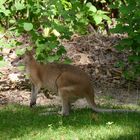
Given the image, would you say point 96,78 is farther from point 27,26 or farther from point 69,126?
point 69,126

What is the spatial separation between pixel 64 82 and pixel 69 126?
3.21ft

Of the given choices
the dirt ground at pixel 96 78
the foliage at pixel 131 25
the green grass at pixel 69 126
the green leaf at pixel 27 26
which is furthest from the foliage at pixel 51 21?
the green grass at pixel 69 126

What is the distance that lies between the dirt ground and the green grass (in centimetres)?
109

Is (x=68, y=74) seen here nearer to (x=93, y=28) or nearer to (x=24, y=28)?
(x=24, y=28)

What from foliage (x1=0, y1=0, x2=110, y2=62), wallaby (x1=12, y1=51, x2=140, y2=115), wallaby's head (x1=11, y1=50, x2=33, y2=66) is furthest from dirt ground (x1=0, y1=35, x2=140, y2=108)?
foliage (x1=0, y1=0, x2=110, y2=62)

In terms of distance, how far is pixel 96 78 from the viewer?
36.1 ft

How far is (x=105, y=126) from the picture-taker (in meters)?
7.54

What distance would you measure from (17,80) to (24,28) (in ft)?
6.76

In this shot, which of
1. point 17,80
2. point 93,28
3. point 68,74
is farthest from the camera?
point 93,28

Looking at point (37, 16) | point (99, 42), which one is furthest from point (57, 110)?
point (99, 42)

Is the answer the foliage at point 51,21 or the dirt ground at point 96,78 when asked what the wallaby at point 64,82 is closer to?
the foliage at point 51,21

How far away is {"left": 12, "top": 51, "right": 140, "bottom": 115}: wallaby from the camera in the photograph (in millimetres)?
Answer: 8250

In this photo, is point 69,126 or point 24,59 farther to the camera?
point 24,59

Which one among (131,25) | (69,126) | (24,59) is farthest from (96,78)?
(69,126)
